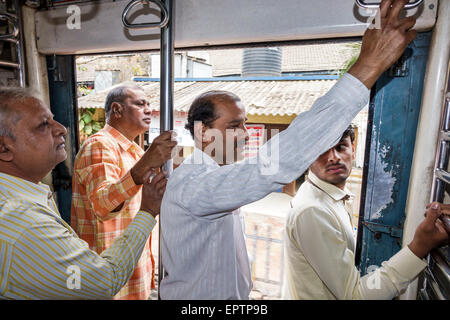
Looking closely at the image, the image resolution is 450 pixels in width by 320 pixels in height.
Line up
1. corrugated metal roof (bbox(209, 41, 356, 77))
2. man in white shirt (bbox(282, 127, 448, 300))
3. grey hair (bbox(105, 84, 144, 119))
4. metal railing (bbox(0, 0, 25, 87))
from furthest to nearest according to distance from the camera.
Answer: corrugated metal roof (bbox(209, 41, 356, 77))
grey hair (bbox(105, 84, 144, 119))
metal railing (bbox(0, 0, 25, 87))
man in white shirt (bbox(282, 127, 448, 300))

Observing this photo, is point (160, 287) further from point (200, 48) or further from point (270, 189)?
point (200, 48)

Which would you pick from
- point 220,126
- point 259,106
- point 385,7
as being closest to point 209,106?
point 220,126

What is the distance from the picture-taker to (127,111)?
2.32 metres

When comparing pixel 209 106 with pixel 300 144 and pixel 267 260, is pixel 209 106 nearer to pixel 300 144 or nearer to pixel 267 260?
pixel 300 144

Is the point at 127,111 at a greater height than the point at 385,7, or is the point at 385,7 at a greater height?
the point at 385,7

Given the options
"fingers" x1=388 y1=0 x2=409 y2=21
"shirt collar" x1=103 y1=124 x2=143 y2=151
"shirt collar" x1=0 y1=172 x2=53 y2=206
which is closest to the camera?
"fingers" x1=388 y1=0 x2=409 y2=21

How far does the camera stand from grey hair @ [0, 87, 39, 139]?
116 centimetres

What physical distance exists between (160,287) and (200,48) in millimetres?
1426

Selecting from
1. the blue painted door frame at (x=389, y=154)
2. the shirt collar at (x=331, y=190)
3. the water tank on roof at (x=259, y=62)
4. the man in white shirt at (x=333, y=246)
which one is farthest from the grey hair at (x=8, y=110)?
the water tank on roof at (x=259, y=62)

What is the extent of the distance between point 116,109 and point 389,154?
6.53ft

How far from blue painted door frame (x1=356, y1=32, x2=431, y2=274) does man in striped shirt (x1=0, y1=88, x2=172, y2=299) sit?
1.08m

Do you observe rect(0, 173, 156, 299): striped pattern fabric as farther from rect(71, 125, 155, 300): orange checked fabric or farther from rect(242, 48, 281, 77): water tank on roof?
rect(242, 48, 281, 77): water tank on roof

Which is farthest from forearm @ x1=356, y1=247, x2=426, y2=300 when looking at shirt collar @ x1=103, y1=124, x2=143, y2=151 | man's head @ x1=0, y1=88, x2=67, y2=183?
shirt collar @ x1=103, y1=124, x2=143, y2=151

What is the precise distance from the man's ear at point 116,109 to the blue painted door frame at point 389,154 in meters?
1.84
